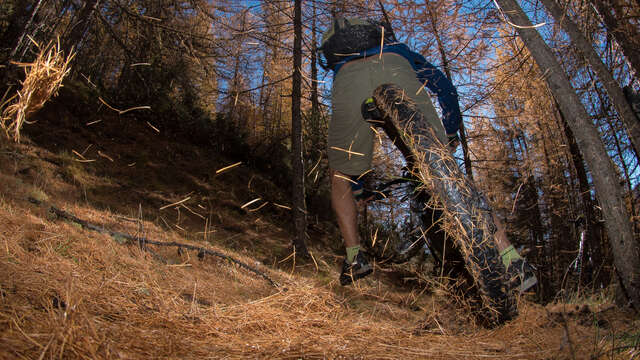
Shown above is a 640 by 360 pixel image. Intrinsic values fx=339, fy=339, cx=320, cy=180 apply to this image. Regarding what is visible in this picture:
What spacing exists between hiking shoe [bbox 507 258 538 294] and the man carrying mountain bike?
97 cm

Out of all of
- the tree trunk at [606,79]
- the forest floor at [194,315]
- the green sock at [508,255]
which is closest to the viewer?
the forest floor at [194,315]

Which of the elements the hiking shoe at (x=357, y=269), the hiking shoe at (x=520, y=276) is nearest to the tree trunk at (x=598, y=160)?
the hiking shoe at (x=520, y=276)

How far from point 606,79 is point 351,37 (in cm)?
211

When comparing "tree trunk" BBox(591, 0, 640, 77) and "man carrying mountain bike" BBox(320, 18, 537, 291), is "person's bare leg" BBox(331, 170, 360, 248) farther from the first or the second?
"tree trunk" BBox(591, 0, 640, 77)

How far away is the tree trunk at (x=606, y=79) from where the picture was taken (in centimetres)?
269

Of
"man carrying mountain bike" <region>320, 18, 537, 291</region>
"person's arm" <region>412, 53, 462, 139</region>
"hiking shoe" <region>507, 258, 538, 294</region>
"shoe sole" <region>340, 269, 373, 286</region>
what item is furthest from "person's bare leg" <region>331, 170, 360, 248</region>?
"hiking shoe" <region>507, 258, 538, 294</region>

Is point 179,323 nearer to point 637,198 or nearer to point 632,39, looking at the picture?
point 632,39

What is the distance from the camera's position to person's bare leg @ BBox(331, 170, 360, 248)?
8.86 ft

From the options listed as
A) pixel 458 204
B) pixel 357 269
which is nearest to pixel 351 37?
pixel 458 204

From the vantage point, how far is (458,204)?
191 cm

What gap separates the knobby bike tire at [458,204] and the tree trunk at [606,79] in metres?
1.70

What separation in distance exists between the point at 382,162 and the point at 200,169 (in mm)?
4471

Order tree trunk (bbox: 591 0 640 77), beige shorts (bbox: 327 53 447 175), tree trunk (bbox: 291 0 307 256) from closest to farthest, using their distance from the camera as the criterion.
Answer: beige shorts (bbox: 327 53 447 175)
tree trunk (bbox: 591 0 640 77)
tree trunk (bbox: 291 0 307 256)

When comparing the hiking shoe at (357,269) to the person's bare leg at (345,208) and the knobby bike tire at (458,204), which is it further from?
the knobby bike tire at (458,204)
